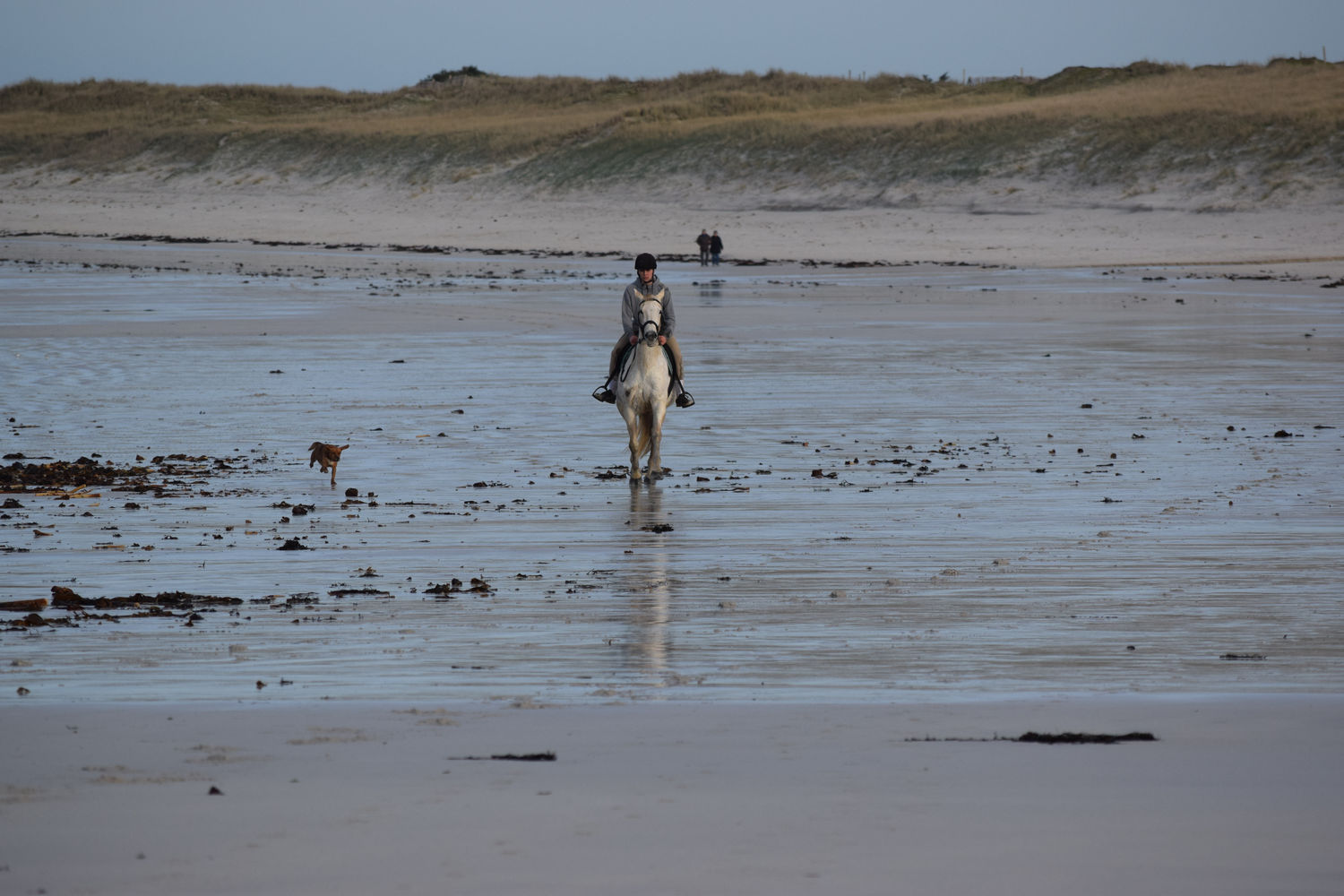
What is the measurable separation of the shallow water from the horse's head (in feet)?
3.58

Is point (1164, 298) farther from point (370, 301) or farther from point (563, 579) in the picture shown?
point (563, 579)

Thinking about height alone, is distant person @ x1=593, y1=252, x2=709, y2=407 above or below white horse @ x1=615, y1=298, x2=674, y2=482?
above

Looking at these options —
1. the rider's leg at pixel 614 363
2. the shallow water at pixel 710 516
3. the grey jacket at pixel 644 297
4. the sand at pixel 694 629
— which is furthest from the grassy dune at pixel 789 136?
the grey jacket at pixel 644 297

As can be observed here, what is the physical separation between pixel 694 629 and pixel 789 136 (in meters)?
57.9

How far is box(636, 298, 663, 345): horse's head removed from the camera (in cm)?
1239

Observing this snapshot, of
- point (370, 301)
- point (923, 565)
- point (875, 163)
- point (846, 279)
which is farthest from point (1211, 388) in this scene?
point (875, 163)

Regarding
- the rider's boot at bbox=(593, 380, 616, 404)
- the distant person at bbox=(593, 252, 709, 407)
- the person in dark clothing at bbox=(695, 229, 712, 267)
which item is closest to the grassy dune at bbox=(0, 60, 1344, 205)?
the person in dark clothing at bbox=(695, 229, 712, 267)

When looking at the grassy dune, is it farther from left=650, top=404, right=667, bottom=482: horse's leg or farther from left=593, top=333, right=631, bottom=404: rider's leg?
left=650, top=404, right=667, bottom=482: horse's leg

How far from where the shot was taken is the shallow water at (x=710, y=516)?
279 inches

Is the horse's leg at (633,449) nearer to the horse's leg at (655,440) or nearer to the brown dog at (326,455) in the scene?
the horse's leg at (655,440)

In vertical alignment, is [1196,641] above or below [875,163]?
below

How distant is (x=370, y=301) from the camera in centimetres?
3133

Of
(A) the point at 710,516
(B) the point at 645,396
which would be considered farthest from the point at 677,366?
(A) the point at 710,516

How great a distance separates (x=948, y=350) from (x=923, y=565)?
13.6 meters
